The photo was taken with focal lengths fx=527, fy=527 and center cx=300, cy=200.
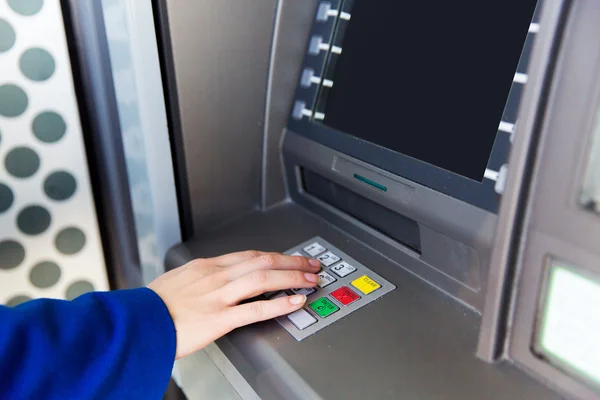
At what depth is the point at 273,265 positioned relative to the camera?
0.81 meters

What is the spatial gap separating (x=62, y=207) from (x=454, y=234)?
2.35ft

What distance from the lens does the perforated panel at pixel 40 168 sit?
0.88 metres

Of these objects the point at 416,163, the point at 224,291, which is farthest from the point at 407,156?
the point at 224,291

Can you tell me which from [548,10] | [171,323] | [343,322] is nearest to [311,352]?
[343,322]

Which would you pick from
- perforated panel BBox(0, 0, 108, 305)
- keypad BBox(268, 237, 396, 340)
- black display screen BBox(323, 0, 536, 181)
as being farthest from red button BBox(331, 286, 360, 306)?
perforated panel BBox(0, 0, 108, 305)

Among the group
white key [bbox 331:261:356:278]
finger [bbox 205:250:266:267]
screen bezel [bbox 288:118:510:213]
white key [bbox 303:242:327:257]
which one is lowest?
white key [bbox 303:242:327:257]

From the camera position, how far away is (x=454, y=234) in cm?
74

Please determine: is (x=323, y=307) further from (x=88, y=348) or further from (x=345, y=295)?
(x=88, y=348)

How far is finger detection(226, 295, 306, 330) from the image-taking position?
0.74 meters

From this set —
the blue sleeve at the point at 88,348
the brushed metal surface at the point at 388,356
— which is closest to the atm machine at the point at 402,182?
the brushed metal surface at the point at 388,356

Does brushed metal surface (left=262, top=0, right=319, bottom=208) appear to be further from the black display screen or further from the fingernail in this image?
the fingernail

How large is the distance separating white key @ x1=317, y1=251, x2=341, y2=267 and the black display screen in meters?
0.20

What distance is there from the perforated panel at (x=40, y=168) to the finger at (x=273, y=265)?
41 centimetres

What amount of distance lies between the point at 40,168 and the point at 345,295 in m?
0.59
